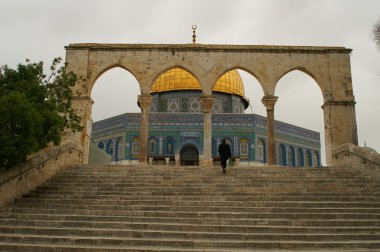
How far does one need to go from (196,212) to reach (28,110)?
4.12m

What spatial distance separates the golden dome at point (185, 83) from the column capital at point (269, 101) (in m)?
13.9

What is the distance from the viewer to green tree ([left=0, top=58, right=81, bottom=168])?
7859 mm

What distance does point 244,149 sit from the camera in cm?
2675

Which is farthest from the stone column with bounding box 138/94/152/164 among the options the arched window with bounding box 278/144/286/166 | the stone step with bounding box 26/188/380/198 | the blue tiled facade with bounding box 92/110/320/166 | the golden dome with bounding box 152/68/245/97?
the arched window with bounding box 278/144/286/166

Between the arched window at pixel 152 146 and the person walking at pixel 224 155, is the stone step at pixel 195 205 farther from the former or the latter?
the arched window at pixel 152 146

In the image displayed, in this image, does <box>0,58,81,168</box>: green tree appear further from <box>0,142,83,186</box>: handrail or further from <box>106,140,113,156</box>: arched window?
Answer: <box>106,140,113,156</box>: arched window

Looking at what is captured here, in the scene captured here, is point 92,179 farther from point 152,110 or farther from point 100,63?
point 152,110

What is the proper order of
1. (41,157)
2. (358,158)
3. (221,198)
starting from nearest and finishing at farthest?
(221,198) < (41,157) < (358,158)

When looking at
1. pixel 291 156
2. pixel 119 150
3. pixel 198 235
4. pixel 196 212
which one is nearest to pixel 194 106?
pixel 119 150

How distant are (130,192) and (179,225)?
2.48m

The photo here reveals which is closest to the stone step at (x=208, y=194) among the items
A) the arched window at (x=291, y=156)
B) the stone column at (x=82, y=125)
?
the stone column at (x=82, y=125)

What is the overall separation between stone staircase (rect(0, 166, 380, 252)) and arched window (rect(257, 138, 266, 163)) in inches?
631

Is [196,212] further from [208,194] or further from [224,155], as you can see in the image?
[224,155]

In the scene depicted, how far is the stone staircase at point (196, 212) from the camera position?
6.12 metres
